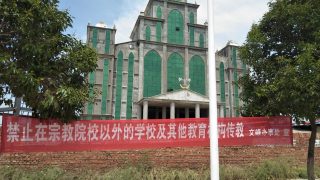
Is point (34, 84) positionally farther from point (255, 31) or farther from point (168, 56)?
point (168, 56)

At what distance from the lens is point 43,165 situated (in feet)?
A: 43.0

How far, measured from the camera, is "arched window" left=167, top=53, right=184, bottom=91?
42013 mm

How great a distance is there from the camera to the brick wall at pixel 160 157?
13125 millimetres

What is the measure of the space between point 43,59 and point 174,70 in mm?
32199

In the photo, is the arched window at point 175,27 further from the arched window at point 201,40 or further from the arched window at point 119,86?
the arched window at point 119,86

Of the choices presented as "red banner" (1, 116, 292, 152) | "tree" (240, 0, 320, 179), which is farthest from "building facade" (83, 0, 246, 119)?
"tree" (240, 0, 320, 179)

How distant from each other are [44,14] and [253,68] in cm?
755

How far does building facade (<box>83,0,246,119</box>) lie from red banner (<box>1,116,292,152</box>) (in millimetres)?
22310

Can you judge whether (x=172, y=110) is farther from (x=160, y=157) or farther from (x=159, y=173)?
(x=159, y=173)

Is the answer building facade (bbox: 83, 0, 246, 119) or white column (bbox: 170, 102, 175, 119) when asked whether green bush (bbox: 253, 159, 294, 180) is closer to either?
white column (bbox: 170, 102, 175, 119)

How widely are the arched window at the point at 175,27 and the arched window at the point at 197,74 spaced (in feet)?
9.83

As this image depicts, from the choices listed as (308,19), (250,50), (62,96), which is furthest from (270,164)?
(62,96)

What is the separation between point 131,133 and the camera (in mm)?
14227

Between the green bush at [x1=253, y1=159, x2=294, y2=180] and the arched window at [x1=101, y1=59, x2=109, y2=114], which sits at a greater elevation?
the arched window at [x1=101, y1=59, x2=109, y2=114]
